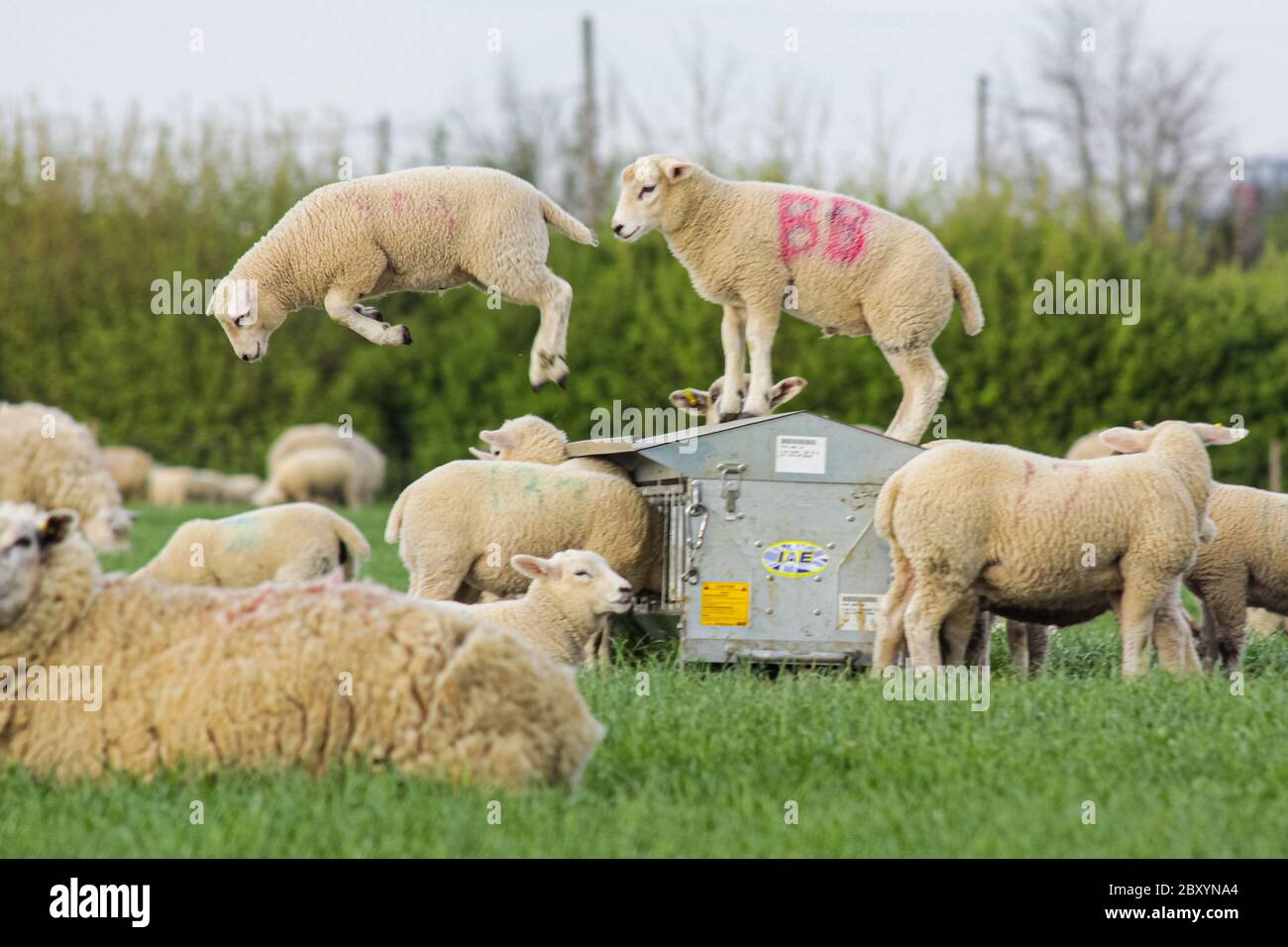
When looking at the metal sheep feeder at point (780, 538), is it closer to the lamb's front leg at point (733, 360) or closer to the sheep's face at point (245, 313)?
the lamb's front leg at point (733, 360)

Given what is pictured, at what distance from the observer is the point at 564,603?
7449 mm

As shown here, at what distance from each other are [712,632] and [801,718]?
1.73 metres

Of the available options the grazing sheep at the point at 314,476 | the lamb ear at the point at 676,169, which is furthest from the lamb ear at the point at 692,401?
the grazing sheep at the point at 314,476

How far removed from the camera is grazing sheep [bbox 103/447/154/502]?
26.4 m

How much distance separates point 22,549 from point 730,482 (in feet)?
A: 11.5

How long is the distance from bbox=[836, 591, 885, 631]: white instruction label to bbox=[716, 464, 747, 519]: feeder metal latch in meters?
0.67

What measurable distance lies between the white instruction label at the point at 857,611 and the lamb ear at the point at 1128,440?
129 cm

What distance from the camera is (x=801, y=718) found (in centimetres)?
612

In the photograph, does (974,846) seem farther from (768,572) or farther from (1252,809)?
(768,572)

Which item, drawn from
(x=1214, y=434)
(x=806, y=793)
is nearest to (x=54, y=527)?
(x=806, y=793)

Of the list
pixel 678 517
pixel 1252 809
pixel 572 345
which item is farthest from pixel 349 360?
pixel 1252 809

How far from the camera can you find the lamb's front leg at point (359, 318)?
6512 mm

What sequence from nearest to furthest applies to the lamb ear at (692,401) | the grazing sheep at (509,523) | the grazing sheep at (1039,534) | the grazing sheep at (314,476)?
the grazing sheep at (1039,534), the grazing sheep at (509,523), the lamb ear at (692,401), the grazing sheep at (314,476)
